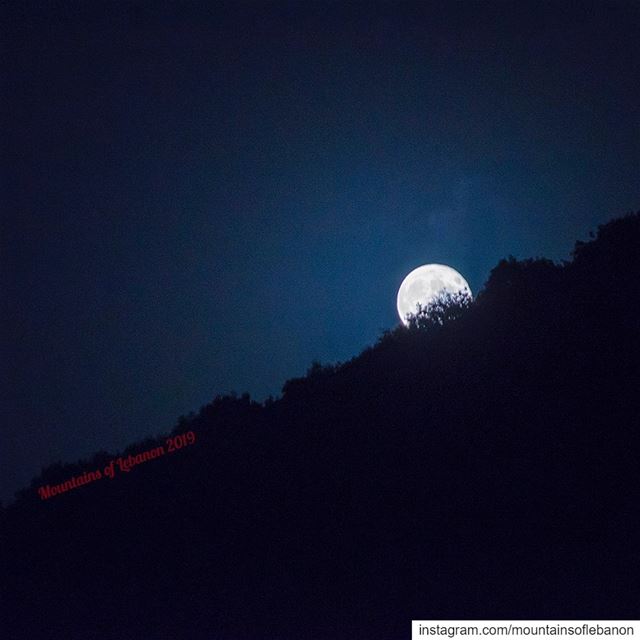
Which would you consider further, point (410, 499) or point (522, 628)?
point (410, 499)

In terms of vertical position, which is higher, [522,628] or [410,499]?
[410,499]

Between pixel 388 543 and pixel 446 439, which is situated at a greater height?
pixel 446 439

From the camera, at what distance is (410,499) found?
336 inches

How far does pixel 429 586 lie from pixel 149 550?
5098 mm

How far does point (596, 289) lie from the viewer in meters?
9.78

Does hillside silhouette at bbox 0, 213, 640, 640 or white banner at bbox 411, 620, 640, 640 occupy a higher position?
hillside silhouette at bbox 0, 213, 640, 640

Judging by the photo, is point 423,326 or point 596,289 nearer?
point 596,289

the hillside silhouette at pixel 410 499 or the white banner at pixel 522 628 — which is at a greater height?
the hillside silhouette at pixel 410 499

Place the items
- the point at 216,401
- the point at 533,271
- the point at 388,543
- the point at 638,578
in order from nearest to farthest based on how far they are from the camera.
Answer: the point at 638,578 → the point at 388,543 → the point at 533,271 → the point at 216,401

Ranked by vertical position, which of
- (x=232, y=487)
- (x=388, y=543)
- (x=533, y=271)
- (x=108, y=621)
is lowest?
(x=108, y=621)

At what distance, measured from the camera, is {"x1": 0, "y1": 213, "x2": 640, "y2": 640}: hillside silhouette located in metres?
7.37

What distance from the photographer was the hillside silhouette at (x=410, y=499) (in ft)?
24.2

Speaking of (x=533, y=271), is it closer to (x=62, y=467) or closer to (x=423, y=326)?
(x=423, y=326)

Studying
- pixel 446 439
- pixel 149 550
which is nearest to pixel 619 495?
pixel 446 439
